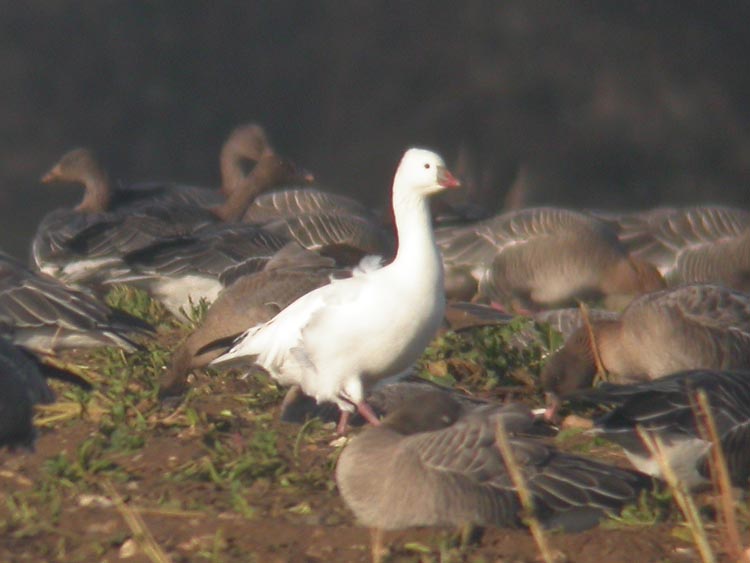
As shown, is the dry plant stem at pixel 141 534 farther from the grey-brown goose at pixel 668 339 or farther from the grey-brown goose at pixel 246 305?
the grey-brown goose at pixel 668 339

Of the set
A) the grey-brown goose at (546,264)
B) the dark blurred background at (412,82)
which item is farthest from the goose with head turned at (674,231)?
the dark blurred background at (412,82)

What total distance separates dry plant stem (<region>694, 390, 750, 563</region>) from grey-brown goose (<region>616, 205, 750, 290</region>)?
4.68 metres

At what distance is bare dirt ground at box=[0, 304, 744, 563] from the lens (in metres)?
4.94

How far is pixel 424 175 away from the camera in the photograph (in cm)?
640

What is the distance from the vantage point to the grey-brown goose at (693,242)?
9.92 m

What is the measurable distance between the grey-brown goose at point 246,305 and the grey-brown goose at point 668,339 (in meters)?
1.23

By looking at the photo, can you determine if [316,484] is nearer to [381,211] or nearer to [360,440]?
[360,440]

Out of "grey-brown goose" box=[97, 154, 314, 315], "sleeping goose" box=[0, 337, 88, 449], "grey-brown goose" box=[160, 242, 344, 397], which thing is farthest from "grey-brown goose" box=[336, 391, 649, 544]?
"grey-brown goose" box=[97, 154, 314, 315]

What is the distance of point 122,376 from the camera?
23.3 feet

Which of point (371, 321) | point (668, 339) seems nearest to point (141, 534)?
point (371, 321)

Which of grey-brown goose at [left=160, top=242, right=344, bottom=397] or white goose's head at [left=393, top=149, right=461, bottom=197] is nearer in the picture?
white goose's head at [left=393, top=149, right=461, bottom=197]

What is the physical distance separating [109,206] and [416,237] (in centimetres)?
490

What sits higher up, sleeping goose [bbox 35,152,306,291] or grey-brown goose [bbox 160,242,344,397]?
grey-brown goose [bbox 160,242,344,397]

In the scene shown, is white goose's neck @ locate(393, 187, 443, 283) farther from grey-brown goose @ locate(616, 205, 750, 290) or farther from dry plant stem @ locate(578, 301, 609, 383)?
grey-brown goose @ locate(616, 205, 750, 290)
